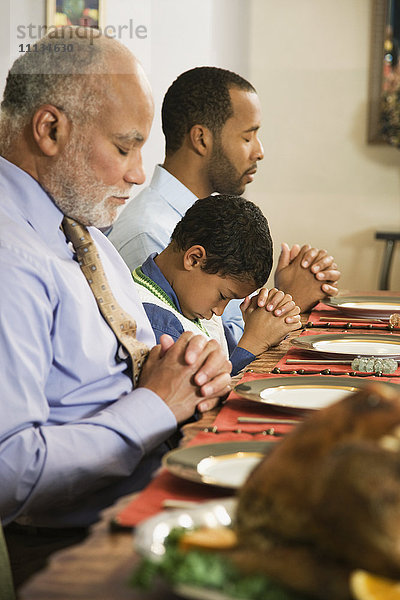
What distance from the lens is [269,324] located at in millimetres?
2076

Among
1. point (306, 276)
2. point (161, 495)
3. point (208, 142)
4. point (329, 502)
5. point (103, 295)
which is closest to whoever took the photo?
point (329, 502)

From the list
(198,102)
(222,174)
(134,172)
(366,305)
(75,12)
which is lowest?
(366,305)

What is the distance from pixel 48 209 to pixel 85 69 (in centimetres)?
27

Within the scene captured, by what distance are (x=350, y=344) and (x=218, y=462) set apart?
1.00 metres

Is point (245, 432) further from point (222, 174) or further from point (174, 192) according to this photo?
point (222, 174)

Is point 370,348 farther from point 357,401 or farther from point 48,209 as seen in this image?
point 357,401

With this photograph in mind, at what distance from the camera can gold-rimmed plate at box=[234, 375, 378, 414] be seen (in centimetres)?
124

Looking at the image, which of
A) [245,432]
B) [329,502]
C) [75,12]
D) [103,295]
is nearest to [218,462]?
[245,432]

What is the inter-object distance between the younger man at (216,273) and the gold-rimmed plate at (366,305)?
282mm

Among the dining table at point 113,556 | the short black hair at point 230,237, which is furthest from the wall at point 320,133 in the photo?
the dining table at point 113,556

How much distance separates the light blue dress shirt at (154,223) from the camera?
2.48 metres

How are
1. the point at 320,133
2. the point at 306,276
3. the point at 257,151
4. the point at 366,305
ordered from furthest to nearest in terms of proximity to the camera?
the point at 320,133
the point at 257,151
the point at 306,276
the point at 366,305

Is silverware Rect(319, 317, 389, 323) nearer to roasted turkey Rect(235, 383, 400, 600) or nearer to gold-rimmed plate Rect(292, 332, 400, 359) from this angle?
gold-rimmed plate Rect(292, 332, 400, 359)

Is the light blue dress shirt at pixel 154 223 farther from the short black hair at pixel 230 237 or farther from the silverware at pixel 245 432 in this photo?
the silverware at pixel 245 432
